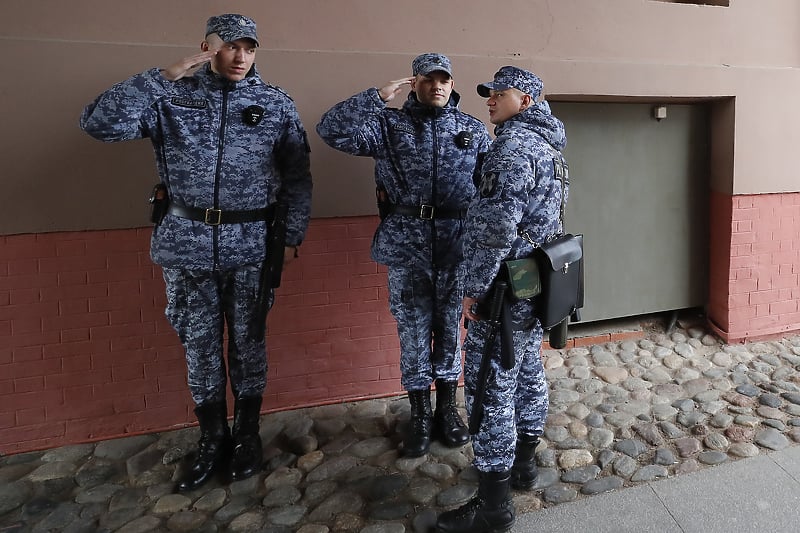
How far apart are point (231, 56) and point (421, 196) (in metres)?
1.04

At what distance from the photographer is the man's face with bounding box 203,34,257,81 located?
2203 millimetres

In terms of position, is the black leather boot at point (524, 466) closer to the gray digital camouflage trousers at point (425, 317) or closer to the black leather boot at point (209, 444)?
the gray digital camouflage trousers at point (425, 317)

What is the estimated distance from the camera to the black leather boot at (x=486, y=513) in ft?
6.79

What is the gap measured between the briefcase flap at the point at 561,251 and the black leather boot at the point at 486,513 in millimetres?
856

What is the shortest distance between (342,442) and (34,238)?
1877 mm

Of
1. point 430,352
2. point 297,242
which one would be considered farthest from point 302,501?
point 297,242

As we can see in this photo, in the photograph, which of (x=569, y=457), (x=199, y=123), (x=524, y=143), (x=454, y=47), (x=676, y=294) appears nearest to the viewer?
(x=524, y=143)

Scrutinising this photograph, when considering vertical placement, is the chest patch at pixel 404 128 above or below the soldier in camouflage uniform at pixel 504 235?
above

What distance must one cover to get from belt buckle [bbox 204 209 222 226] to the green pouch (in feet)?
4.09

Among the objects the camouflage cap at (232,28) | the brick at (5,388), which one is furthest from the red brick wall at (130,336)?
the camouflage cap at (232,28)

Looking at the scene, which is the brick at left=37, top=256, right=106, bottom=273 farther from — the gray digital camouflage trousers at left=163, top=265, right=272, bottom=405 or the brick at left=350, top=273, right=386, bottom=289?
the brick at left=350, top=273, right=386, bottom=289

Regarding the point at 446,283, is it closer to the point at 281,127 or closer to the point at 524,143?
the point at 524,143

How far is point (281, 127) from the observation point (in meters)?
2.42

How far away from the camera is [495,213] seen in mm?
1888
